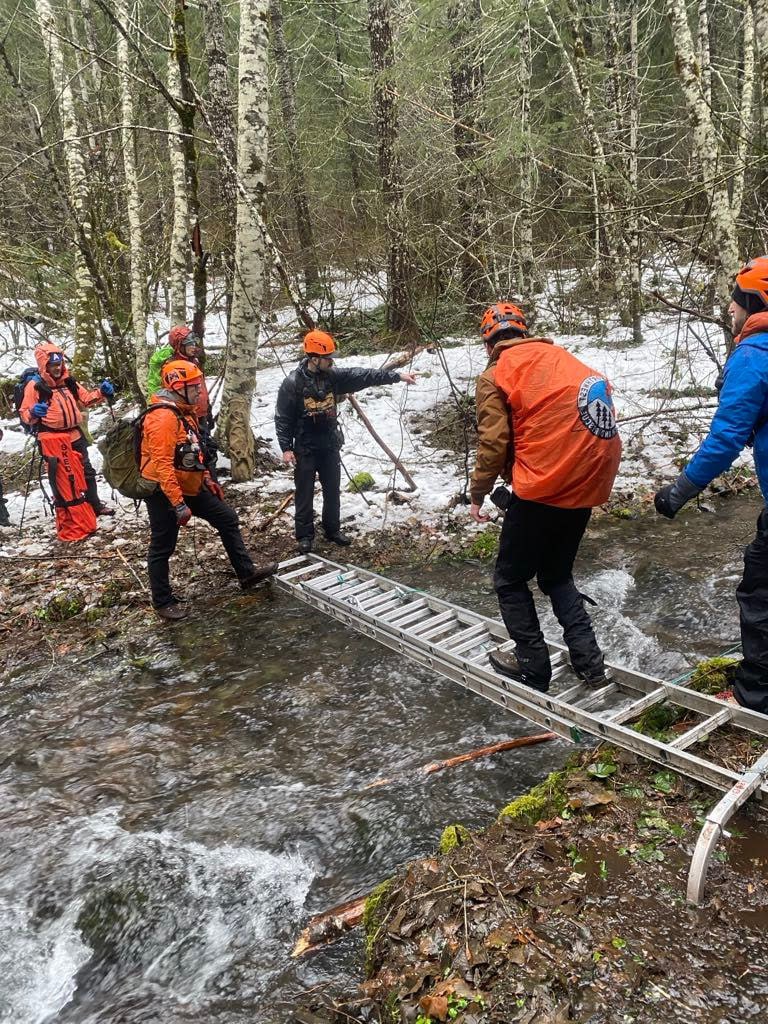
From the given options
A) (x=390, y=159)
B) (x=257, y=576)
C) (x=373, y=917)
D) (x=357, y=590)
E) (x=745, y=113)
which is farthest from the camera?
(x=390, y=159)

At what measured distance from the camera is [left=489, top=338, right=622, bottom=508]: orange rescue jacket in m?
3.93

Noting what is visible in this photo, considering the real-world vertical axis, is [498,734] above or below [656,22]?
below

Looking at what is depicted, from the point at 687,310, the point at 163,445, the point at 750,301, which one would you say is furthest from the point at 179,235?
the point at 750,301

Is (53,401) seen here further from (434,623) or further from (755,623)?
(755,623)

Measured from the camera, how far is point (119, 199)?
15.2 metres

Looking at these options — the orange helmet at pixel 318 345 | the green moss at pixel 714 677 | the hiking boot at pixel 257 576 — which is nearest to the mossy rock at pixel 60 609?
the hiking boot at pixel 257 576

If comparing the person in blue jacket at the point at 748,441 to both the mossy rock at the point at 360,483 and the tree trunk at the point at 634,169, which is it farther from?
the tree trunk at the point at 634,169

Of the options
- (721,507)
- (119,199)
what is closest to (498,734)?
(721,507)

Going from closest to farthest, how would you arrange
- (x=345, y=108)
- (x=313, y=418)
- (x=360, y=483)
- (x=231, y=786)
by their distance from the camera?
(x=231, y=786)
(x=313, y=418)
(x=360, y=483)
(x=345, y=108)

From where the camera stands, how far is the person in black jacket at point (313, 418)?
24.4 feet

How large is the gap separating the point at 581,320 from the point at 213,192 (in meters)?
12.0

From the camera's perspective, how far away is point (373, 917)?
10.4 ft

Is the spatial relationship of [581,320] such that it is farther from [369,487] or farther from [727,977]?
[727,977]

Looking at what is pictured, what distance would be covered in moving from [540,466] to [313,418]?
415 centimetres
